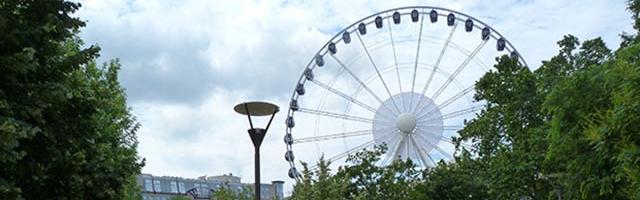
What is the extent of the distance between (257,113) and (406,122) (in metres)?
22.1

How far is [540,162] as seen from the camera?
23750mm

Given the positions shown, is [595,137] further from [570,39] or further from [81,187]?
[570,39]

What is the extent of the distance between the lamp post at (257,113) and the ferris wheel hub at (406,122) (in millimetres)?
21632

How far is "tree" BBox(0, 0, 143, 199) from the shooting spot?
8.01 meters

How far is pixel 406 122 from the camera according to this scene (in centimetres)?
3462

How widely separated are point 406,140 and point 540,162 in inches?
467

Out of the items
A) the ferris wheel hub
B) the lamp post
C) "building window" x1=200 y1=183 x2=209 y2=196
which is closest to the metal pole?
the lamp post

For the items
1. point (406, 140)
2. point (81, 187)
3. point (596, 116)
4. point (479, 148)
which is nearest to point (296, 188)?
point (479, 148)

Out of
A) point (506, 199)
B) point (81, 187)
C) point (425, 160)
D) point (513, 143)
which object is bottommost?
point (81, 187)

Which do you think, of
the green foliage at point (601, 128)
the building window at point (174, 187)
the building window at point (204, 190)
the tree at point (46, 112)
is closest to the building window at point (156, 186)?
the building window at point (174, 187)

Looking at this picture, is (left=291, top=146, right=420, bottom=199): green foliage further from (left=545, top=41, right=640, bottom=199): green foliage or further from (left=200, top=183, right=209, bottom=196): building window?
(left=200, top=183, right=209, bottom=196): building window

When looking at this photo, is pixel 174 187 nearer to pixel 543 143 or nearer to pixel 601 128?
pixel 543 143

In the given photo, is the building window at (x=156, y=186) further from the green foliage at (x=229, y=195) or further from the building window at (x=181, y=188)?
the green foliage at (x=229, y=195)

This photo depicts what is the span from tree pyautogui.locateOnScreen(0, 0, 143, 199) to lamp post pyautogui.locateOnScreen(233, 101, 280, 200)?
7.10 feet
